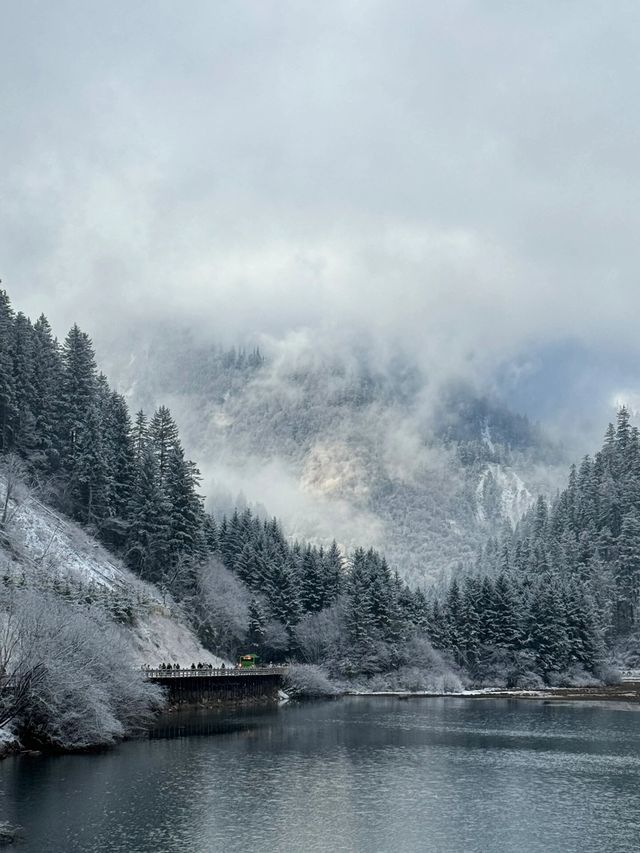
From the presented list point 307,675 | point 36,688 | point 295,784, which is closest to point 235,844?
point 295,784

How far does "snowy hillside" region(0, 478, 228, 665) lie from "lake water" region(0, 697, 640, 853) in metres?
20.7

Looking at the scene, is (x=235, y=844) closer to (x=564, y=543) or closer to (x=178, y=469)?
(x=178, y=469)

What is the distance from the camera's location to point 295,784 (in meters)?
52.4

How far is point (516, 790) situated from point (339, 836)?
16438mm

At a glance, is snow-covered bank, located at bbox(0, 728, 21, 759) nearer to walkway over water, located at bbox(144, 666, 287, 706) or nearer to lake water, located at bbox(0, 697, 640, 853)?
lake water, located at bbox(0, 697, 640, 853)

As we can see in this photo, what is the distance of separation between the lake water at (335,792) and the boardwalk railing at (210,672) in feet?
33.5

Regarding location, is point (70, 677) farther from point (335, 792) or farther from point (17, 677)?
point (335, 792)

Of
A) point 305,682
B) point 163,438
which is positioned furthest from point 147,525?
point 305,682

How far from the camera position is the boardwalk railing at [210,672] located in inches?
3487

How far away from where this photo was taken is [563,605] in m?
148

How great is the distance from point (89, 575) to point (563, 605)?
3474 inches

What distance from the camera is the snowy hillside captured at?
88.9m

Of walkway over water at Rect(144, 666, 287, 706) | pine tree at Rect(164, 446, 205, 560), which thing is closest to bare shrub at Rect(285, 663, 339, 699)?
walkway over water at Rect(144, 666, 287, 706)

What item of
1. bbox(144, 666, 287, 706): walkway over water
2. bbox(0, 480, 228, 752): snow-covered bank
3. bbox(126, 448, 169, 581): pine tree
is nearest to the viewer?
bbox(0, 480, 228, 752): snow-covered bank
